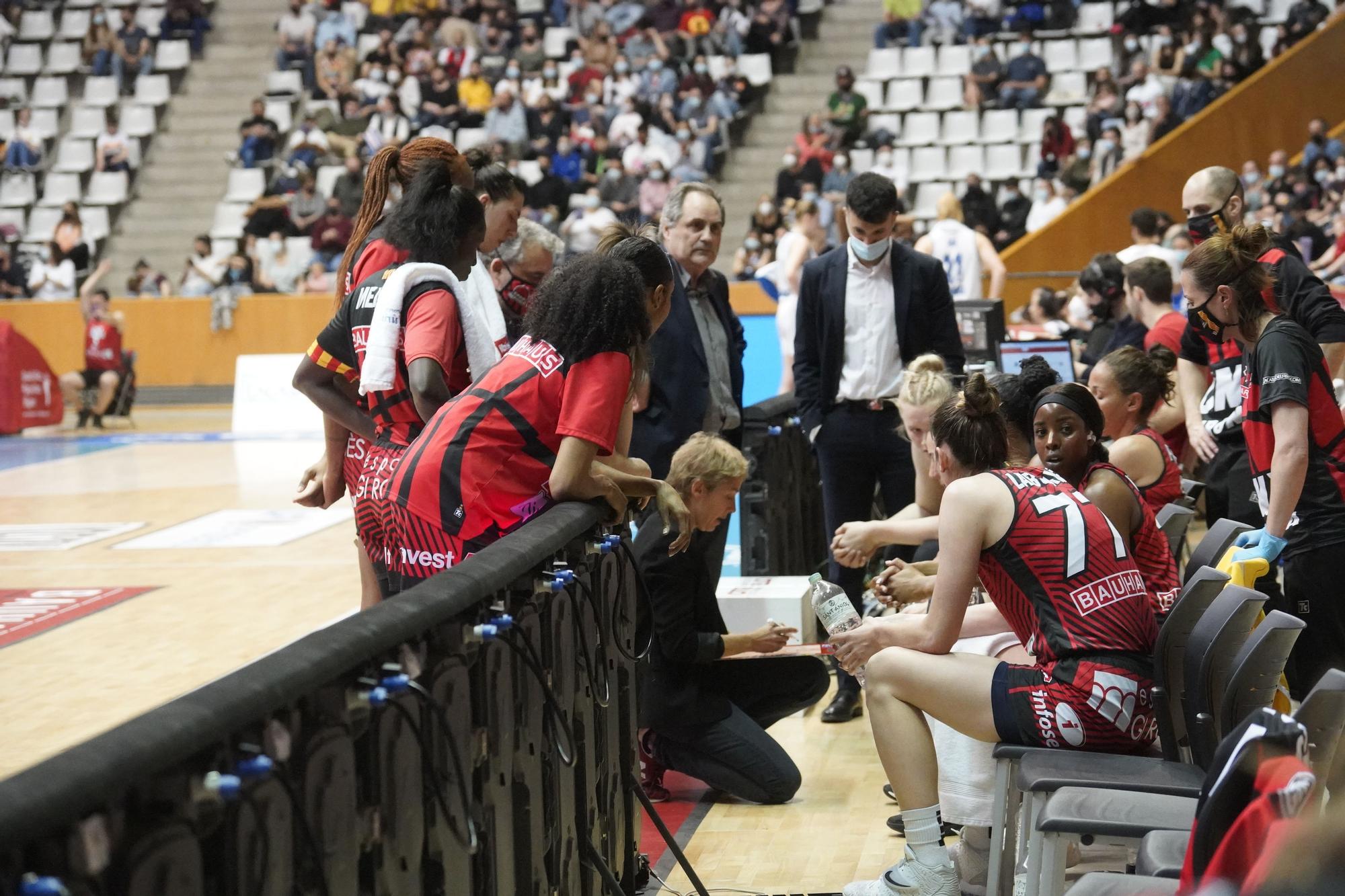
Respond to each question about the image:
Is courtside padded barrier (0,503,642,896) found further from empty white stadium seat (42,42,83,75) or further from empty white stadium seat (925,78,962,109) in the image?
empty white stadium seat (42,42,83,75)

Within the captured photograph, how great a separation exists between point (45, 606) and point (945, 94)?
44.8 ft

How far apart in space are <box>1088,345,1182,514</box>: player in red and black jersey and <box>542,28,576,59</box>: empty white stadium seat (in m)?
17.1

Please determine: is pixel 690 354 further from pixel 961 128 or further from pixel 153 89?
pixel 153 89

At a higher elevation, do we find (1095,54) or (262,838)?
(1095,54)

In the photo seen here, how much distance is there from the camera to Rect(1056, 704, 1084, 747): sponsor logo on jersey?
126 inches

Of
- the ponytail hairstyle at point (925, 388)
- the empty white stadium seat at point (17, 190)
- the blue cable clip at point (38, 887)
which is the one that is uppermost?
the empty white stadium seat at point (17, 190)

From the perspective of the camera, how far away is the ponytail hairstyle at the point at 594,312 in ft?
9.88

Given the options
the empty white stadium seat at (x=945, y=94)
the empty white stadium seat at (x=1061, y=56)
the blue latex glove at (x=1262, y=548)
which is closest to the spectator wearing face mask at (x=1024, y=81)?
the empty white stadium seat at (x=1061, y=56)

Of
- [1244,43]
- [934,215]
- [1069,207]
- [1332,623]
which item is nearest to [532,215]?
[934,215]

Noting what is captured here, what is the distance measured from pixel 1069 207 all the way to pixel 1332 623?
1185cm

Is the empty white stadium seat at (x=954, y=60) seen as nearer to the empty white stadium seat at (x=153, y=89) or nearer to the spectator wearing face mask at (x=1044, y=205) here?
the spectator wearing face mask at (x=1044, y=205)

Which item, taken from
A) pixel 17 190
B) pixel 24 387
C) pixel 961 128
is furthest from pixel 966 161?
pixel 17 190

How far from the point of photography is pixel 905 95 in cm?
1867

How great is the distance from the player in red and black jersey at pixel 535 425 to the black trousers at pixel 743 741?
149 centimetres
